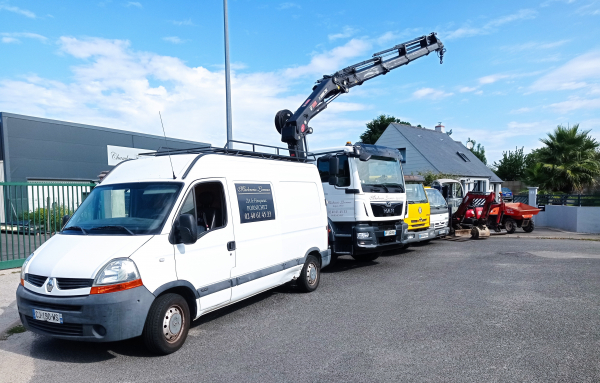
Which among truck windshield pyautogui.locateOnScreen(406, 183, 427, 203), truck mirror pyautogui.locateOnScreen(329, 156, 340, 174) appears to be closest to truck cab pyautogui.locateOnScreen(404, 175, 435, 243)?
truck windshield pyautogui.locateOnScreen(406, 183, 427, 203)

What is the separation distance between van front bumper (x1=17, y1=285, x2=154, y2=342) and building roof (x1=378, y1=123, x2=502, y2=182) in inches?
1134

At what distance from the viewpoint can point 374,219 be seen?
10094mm

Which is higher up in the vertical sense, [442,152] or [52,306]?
[442,152]

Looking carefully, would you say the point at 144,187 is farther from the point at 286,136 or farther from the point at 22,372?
the point at 286,136

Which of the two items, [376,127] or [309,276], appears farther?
[376,127]

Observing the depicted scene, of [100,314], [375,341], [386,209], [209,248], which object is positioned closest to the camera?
[100,314]

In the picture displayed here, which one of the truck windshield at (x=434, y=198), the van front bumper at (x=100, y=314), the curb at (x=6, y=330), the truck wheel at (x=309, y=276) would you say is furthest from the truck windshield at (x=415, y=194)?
the curb at (x=6, y=330)

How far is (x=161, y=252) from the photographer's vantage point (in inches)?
191

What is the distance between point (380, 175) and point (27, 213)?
8.31 meters

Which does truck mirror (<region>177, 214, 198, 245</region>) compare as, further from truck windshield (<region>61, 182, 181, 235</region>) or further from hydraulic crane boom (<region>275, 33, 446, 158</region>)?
hydraulic crane boom (<region>275, 33, 446, 158</region>)

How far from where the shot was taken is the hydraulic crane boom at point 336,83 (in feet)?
40.2

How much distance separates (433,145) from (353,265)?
27192 mm

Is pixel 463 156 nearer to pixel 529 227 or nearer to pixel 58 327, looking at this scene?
A: pixel 529 227

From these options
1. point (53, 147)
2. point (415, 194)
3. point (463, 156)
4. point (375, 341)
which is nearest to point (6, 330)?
point (375, 341)
